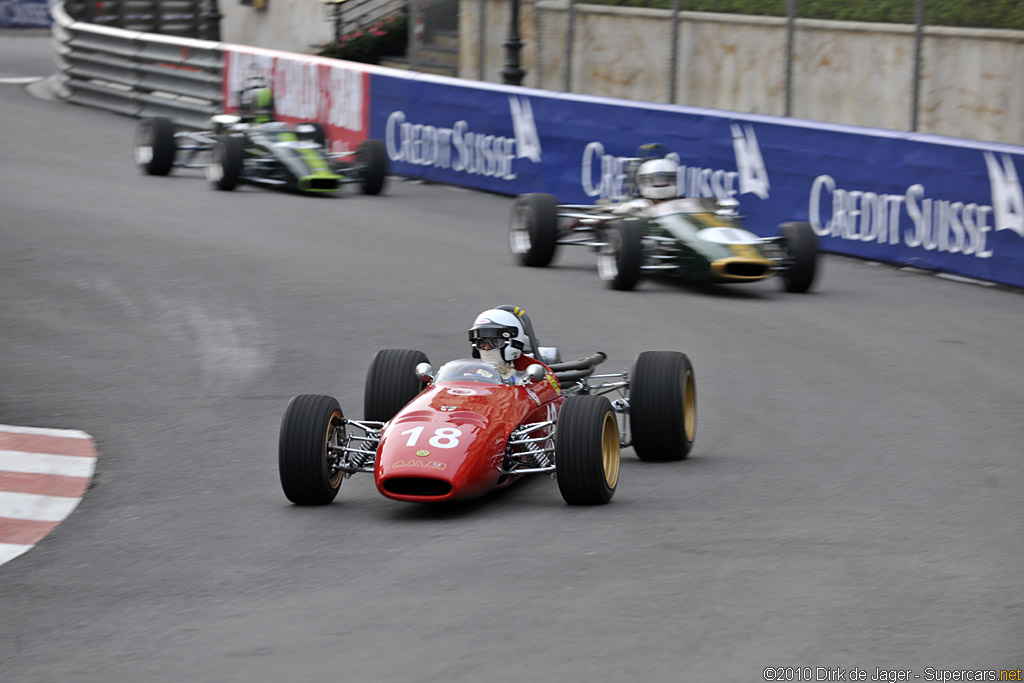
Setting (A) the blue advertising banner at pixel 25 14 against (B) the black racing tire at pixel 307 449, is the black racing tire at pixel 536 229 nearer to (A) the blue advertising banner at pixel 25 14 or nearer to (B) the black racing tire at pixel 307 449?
(B) the black racing tire at pixel 307 449

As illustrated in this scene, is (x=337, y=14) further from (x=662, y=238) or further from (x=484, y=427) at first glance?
(x=484, y=427)

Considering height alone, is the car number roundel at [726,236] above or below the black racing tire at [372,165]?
below

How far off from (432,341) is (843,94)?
972cm

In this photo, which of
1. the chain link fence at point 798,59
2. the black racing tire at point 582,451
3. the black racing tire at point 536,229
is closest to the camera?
the black racing tire at point 582,451

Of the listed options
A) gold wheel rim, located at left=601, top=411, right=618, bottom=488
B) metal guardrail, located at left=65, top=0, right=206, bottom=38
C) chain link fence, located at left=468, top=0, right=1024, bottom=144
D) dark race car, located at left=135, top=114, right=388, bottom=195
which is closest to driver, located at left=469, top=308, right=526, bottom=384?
gold wheel rim, located at left=601, top=411, right=618, bottom=488

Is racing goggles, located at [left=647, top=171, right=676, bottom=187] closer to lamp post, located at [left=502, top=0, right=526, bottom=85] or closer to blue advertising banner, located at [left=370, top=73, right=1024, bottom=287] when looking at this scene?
blue advertising banner, located at [left=370, top=73, right=1024, bottom=287]

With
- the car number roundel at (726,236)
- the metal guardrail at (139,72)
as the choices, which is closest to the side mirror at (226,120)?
the metal guardrail at (139,72)

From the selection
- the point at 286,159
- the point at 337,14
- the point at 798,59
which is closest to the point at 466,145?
the point at 286,159

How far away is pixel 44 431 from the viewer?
10.7 m

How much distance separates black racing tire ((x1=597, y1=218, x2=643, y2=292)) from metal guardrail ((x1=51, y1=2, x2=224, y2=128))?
1434 centimetres

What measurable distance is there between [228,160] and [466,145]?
11.8 ft

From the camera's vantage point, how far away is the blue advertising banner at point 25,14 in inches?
2274

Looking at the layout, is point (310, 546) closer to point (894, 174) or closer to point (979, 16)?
point (894, 174)

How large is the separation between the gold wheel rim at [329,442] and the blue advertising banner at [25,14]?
53.3m
